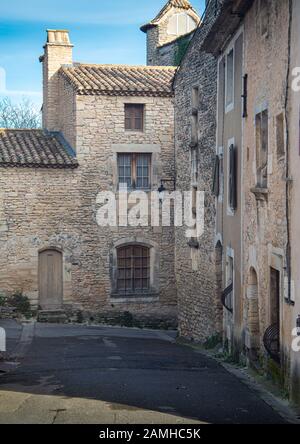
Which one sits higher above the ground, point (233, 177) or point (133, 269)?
point (233, 177)

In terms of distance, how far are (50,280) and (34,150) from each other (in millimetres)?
4255

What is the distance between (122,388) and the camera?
12.2 meters

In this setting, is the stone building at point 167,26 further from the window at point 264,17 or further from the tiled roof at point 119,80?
the window at point 264,17

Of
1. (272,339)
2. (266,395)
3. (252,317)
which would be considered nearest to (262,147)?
(252,317)

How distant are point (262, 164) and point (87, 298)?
1220 centimetres

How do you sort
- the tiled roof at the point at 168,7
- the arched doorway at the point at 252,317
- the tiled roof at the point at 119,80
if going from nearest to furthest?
the arched doorway at the point at 252,317 < the tiled roof at the point at 119,80 < the tiled roof at the point at 168,7

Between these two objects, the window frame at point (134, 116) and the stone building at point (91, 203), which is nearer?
the stone building at point (91, 203)

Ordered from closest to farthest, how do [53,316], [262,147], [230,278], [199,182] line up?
1. [262,147]
2. [230,278]
3. [199,182]
4. [53,316]

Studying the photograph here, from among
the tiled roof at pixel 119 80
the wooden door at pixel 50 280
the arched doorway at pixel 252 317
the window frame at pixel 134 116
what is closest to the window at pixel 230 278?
the arched doorway at pixel 252 317

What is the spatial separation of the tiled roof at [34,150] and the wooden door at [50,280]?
114 inches

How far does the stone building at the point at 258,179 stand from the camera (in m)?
11.9

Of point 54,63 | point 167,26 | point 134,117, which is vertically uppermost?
point 167,26

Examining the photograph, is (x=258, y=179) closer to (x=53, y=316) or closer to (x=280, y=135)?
(x=280, y=135)

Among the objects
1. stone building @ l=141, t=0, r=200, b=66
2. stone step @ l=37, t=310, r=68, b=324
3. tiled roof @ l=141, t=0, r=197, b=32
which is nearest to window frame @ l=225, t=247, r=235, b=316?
stone step @ l=37, t=310, r=68, b=324
